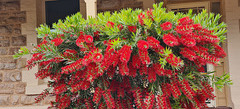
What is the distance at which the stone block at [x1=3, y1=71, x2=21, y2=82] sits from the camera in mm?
4137

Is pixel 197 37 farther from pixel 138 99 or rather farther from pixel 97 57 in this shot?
pixel 97 57

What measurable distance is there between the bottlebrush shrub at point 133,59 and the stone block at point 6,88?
9.79 feet

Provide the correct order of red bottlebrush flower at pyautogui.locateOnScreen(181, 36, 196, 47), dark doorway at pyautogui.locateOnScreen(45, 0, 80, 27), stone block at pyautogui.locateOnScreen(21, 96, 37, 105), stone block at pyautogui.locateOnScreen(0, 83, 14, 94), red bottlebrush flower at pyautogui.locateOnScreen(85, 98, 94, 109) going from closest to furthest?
red bottlebrush flower at pyautogui.locateOnScreen(181, 36, 196, 47), red bottlebrush flower at pyautogui.locateOnScreen(85, 98, 94, 109), stone block at pyautogui.locateOnScreen(21, 96, 37, 105), stone block at pyautogui.locateOnScreen(0, 83, 14, 94), dark doorway at pyautogui.locateOnScreen(45, 0, 80, 27)

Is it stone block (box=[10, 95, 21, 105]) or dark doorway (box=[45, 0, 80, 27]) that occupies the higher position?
dark doorway (box=[45, 0, 80, 27])

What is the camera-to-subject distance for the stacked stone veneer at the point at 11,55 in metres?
4.09

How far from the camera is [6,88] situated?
4.16 metres

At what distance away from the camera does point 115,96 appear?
1.50m

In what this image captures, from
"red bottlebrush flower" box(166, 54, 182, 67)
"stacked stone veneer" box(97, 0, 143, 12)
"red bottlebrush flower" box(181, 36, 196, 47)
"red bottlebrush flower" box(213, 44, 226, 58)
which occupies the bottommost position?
"red bottlebrush flower" box(166, 54, 182, 67)

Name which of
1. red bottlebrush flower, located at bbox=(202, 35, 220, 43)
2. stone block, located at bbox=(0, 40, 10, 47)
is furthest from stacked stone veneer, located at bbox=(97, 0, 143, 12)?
red bottlebrush flower, located at bbox=(202, 35, 220, 43)

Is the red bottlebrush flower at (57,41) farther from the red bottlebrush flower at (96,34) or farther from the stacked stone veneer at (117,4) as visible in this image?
the stacked stone veneer at (117,4)

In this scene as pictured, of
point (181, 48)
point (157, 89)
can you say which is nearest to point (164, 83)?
point (157, 89)

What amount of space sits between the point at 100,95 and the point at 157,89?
37cm

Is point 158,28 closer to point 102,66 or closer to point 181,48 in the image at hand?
point 181,48

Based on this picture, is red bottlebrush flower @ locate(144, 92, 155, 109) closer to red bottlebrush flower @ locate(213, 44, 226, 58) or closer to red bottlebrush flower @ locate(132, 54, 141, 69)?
red bottlebrush flower @ locate(132, 54, 141, 69)
